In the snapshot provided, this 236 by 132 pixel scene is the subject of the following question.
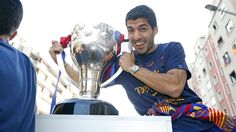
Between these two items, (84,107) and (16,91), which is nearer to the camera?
(16,91)

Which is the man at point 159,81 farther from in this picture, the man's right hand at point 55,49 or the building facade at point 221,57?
the building facade at point 221,57

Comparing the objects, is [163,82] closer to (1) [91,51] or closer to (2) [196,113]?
(2) [196,113]

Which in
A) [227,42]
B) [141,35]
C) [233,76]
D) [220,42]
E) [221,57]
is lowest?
[233,76]

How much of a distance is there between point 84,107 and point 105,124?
12 centimetres

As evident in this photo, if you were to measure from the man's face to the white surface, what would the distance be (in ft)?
1.66

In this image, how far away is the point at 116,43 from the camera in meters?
1.06

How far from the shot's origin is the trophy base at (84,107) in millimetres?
809

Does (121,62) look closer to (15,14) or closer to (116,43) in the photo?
(116,43)

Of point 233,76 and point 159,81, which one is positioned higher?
point 159,81

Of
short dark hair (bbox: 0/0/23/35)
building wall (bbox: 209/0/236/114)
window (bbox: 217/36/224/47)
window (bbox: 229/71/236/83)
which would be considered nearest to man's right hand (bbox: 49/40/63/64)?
short dark hair (bbox: 0/0/23/35)

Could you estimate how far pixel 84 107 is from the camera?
0.81 metres

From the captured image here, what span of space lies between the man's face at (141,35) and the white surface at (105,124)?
1.66 ft

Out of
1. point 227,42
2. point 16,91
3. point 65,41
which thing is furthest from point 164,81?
point 227,42

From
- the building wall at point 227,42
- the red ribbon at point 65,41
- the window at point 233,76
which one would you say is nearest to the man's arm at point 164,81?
the red ribbon at point 65,41
